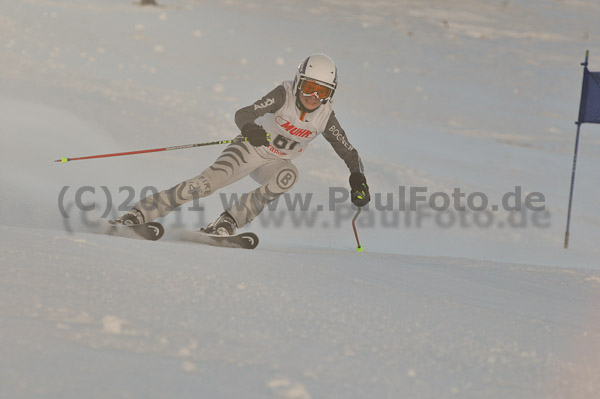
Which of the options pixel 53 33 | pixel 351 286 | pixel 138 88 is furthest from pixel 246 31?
pixel 351 286

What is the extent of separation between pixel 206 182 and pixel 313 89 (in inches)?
37.3

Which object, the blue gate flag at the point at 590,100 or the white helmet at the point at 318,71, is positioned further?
the blue gate flag at the point at 590,100

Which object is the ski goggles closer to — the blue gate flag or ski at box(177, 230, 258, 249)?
ski at box(177, 230, 258, 249)

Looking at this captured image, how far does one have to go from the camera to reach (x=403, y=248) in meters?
6.57

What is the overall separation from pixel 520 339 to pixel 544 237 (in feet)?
14.6

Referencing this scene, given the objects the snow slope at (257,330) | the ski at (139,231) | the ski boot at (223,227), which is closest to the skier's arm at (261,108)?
the ski boot at (223,227)

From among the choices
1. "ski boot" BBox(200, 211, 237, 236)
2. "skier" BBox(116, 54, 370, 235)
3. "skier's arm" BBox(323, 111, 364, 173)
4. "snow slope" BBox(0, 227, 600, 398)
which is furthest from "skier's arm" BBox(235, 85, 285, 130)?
"snow slope" BBox(0, 227, 600, 398)

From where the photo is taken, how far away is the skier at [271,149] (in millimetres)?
4863

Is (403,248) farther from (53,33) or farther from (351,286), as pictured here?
(53,33)

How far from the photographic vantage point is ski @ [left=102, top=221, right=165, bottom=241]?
4680 mm

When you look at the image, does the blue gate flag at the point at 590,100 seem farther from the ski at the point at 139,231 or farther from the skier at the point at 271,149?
the ski at the point at 139,231

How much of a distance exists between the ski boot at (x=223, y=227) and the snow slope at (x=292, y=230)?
417 millimetres

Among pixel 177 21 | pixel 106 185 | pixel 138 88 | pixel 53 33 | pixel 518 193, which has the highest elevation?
pixel 177 21

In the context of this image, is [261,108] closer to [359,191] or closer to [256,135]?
[256,135]
